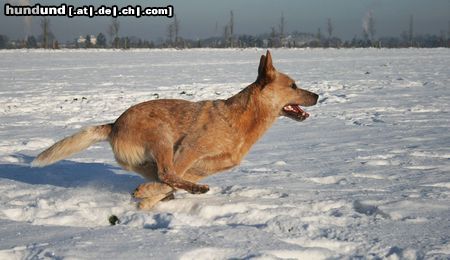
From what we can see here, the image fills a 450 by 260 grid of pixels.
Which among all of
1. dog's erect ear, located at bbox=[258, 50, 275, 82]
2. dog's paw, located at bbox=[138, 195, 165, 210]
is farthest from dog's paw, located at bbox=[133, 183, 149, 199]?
dog's erect ear, located at bbox=[258, 50, 275, 82]

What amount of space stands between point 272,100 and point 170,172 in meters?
1.41

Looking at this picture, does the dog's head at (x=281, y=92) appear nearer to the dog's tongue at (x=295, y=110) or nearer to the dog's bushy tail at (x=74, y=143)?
the dog's tongue at (x=295, y=110)

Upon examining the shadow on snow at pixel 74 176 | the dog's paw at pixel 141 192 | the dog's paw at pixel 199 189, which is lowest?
the shadow on snow at pixel 74 176

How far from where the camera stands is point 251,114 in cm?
529

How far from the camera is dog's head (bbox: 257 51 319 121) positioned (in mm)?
5488

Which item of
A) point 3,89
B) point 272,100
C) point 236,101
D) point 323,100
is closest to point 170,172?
point 236,101

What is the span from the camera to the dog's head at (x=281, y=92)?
5.49 metres

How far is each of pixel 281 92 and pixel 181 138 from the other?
1.27m

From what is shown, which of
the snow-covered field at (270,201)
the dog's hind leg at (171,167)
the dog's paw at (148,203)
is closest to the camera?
the snow-covered field at (270,201)

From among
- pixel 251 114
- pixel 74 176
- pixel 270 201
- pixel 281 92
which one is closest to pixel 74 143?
pixel 74 176

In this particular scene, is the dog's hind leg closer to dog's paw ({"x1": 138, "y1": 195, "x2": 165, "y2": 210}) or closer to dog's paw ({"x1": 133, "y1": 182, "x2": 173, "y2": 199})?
dog's paw ({"x1": 133, "y1": 182, "x2": 173, "y2": 199})

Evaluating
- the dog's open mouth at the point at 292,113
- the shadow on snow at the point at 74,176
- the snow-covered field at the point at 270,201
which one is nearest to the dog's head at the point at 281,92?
the dog's open mouth at the point at 292,113

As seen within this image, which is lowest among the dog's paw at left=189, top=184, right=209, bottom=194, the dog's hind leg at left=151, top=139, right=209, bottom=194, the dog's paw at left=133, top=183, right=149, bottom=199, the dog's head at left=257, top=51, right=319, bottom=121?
the dog's paw at left=133, top=183, right=149, bottom=199

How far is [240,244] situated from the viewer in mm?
3512
